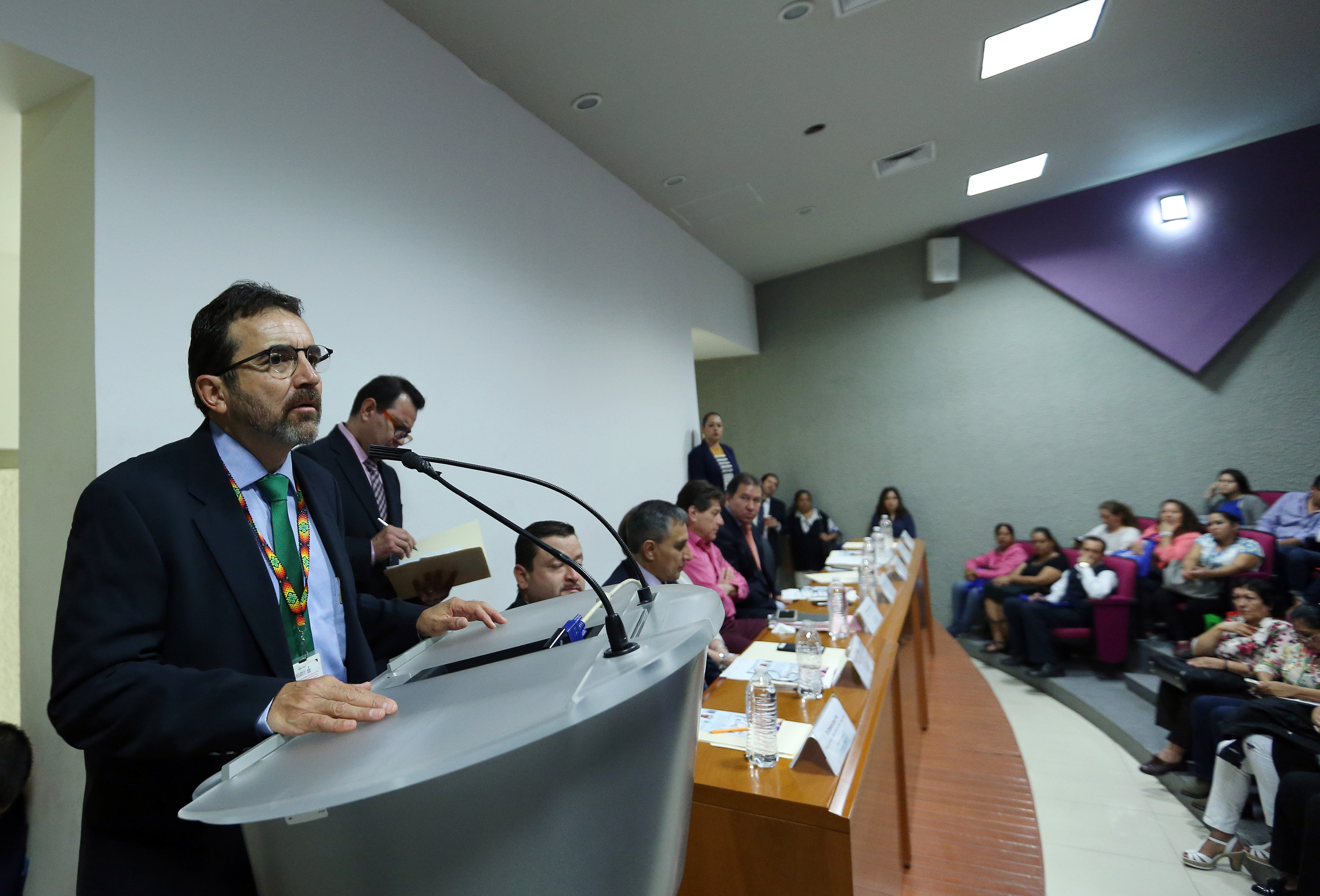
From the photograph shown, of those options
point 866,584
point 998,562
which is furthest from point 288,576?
point 998,562

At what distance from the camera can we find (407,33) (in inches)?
107

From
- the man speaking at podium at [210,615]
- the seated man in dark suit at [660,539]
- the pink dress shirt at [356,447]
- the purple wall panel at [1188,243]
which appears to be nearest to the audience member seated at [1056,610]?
the purple wall panel at [1188,243]

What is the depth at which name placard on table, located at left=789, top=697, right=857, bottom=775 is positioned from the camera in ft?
4.38

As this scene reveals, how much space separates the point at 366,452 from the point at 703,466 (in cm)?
339

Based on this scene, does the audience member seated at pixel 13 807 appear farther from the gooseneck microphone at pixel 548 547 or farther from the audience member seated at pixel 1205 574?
the audience member seated at pixel 1205 574

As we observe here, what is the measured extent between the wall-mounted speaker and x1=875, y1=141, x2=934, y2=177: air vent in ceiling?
1.82 m

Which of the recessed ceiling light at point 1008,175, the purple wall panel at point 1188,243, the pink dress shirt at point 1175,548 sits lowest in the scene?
the pink dress shirt at point 1175,548

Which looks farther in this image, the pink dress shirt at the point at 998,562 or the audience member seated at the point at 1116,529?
the pink dress shirt at the point at 998,562

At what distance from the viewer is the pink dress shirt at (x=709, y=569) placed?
2967 millimetres

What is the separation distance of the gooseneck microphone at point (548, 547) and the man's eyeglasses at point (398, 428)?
4.68ft

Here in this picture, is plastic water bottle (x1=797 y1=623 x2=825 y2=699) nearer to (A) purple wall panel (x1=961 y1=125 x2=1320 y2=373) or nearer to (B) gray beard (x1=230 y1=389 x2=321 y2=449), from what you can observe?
(B) gray beard (x1=230 y1=389 x2=321 y2=449)

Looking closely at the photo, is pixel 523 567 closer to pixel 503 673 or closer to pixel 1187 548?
pixel 503 673

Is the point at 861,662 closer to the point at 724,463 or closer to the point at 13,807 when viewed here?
the point at 13,807

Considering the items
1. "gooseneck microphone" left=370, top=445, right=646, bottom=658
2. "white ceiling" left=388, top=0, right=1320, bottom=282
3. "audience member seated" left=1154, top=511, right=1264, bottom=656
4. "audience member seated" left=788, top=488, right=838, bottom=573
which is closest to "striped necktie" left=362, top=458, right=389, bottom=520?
"gooseneck microphone" left=370, top=445, right=646, bottom=658
